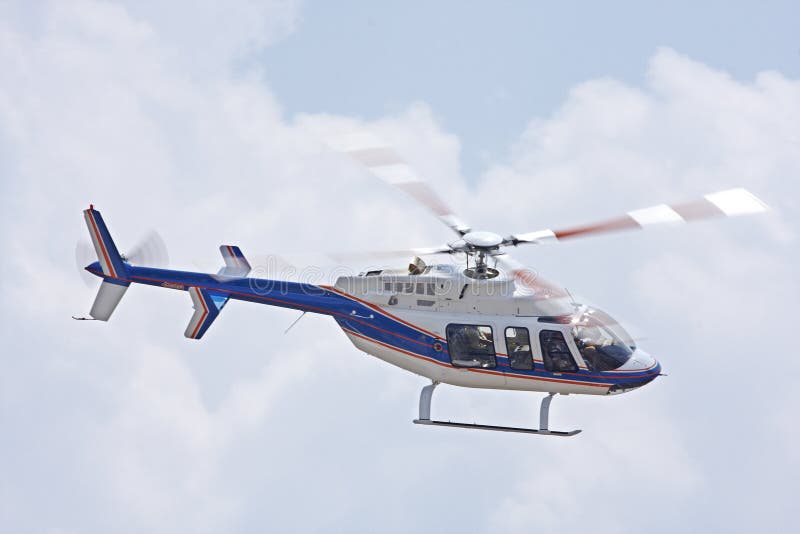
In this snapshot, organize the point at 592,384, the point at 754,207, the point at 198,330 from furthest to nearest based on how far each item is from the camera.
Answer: the point at 198,330 < the point at 592,384 < the point at 754,207

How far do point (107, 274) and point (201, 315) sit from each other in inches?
81.3

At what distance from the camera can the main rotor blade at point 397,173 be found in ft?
59.9

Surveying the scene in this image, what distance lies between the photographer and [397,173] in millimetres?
18453

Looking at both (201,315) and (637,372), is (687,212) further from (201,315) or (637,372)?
(201,315)

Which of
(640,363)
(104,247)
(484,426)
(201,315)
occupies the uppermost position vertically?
(104,247)

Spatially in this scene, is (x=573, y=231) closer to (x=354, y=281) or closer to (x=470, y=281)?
(x=470, y=281)

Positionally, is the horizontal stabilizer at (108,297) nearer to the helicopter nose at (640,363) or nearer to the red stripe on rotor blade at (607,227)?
the red stripe on rotor blade at (607,227)

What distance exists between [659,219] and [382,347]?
16.8 ft

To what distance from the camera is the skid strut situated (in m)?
18.3

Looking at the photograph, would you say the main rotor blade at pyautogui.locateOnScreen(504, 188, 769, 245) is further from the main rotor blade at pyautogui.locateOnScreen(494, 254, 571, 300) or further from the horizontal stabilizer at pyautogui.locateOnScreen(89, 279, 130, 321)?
the horizontal stabilizer at pyautogui.locateOnScreen(89, 279, 130, 321)

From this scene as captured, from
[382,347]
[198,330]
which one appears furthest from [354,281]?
[198,330]

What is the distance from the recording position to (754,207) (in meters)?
16.4

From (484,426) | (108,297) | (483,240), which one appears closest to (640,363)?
Answer: (484,426)

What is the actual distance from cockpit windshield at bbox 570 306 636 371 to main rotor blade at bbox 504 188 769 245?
1.62 meters
